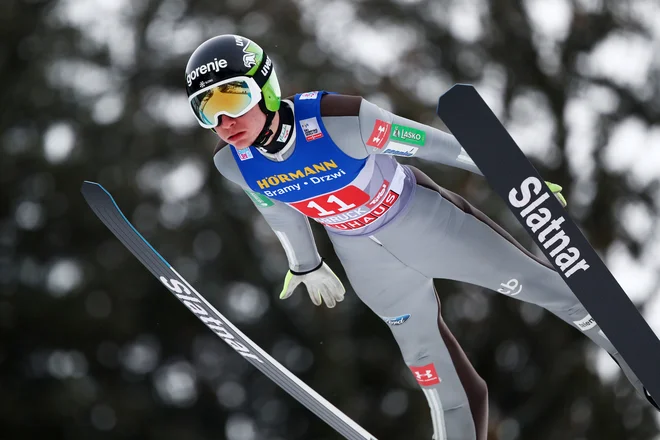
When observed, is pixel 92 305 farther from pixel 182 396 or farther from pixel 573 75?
pixel 573 75

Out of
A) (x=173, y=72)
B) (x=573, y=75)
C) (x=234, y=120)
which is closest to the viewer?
(x=234, y=120)

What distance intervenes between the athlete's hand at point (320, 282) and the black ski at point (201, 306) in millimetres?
253

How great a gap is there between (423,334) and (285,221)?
0.63 meters

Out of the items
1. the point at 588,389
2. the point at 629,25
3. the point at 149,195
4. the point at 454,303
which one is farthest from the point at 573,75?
the point at 149,195

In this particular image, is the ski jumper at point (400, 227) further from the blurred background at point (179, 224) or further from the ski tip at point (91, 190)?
the blurred background at point (179, 224)

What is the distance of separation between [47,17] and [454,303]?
4262 millimetres

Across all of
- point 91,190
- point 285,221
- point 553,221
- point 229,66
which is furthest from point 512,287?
point 91,190

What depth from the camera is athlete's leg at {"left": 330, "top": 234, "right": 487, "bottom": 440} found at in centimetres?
285

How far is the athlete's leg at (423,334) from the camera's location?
112 inches

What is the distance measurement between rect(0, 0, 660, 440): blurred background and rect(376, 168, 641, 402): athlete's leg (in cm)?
381

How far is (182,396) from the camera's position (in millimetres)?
7078

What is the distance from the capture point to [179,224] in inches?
271

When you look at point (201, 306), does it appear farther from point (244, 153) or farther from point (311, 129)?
point (311, 129)

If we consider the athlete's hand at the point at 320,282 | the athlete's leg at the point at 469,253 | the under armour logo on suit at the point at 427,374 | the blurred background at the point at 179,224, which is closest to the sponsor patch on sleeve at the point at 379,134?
the athlete's leg at the point at 469,253
